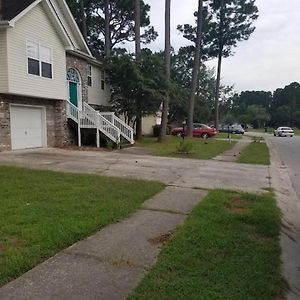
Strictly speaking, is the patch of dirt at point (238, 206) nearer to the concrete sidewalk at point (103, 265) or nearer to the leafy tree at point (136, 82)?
the concrete sidewalk at point (103, 265)

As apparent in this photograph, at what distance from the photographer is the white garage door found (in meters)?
17.2

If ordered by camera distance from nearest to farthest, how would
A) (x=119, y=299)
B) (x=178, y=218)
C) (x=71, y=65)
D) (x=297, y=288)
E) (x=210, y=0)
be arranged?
(x=119, y=299) → (x=297, y=288) → (x=178, y=218) → (x=71, y=65) → (x=210, y=0)

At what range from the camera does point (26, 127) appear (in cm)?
1802

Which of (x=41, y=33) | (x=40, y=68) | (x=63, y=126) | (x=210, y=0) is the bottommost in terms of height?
(x=63, y=126)

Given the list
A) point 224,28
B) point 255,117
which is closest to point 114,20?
point 224,28

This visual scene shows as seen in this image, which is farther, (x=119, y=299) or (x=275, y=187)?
(x=275, y=187)

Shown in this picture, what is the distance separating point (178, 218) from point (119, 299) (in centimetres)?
310

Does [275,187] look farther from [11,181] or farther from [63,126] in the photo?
[63,126]

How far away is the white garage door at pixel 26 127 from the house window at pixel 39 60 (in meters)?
1.85

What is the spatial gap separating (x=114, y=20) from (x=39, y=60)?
1103 inches

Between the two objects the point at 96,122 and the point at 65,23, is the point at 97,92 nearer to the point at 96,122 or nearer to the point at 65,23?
the point at 65,23

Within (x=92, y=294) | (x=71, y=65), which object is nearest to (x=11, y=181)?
(x=92, y=294)

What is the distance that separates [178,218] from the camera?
6.59 metres

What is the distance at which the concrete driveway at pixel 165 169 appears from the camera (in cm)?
1065
